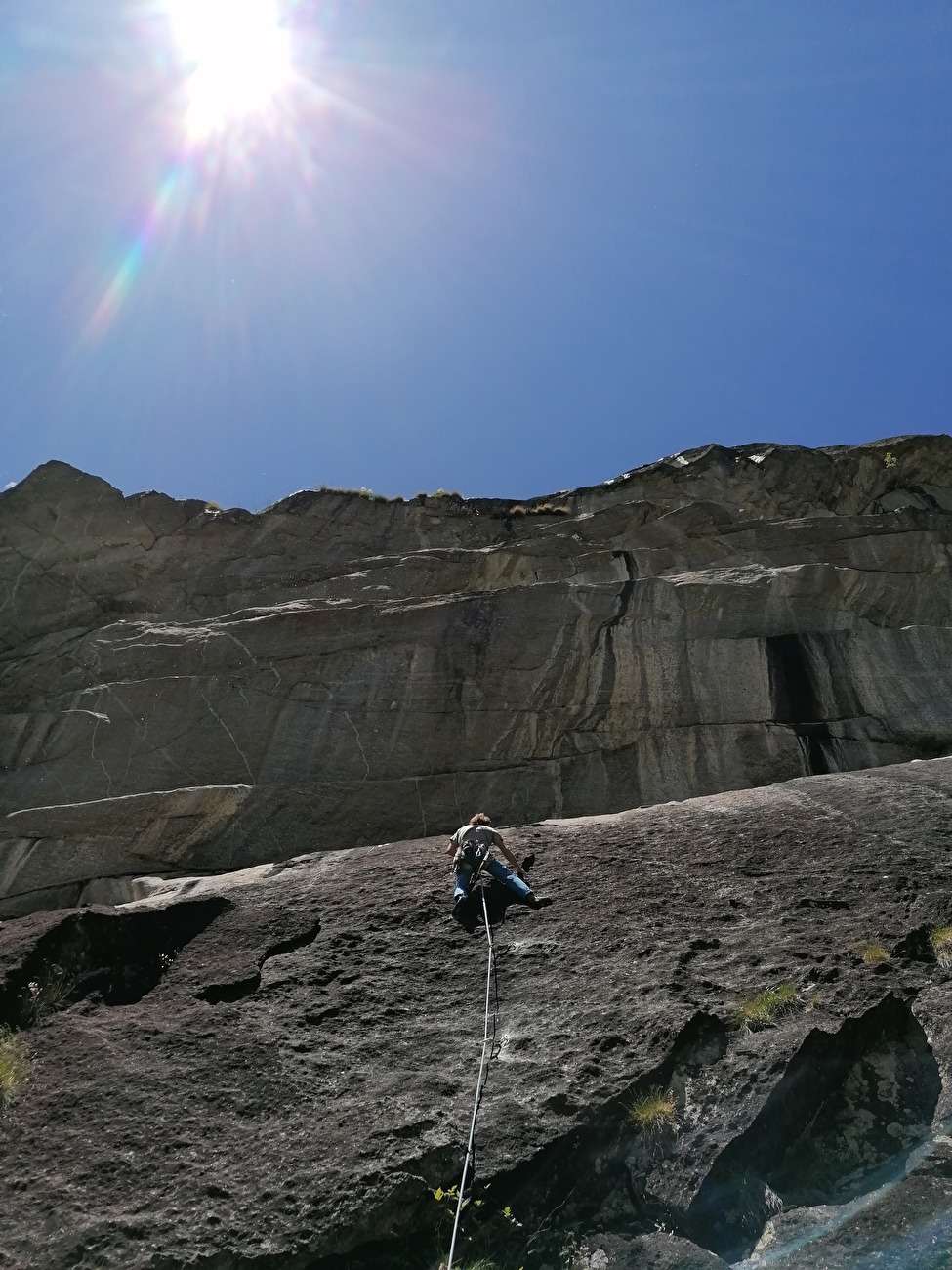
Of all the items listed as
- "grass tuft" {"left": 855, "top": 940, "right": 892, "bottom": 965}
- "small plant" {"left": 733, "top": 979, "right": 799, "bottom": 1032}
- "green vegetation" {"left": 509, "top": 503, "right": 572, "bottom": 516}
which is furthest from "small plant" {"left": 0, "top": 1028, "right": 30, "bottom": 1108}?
"green vegetation" {"left": 509, "top": 503, "right": 572, "bottom": 516}

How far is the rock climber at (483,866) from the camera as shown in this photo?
9117 mm

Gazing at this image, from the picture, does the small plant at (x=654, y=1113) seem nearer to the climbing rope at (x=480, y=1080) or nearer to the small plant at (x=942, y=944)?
the climbing rope at (x=480, y=1080)

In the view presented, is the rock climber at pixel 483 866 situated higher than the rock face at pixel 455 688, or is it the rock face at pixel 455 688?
the rock face at pixel 455 688

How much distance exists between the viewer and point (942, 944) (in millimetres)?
6734

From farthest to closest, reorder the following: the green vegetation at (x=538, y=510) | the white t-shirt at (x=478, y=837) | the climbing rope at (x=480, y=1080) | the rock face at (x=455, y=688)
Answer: the green vegetation at (x=538, y=510), the rock face at (x=455, y=688), the white t-shirt at (x=478, y=837), the climbing rope at (x=480, y=1080)

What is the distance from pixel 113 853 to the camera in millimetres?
15320

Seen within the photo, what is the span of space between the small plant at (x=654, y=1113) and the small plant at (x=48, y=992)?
490 centimetres

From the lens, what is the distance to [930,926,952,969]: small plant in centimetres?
660

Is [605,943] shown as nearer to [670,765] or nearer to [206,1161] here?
[206,1161]

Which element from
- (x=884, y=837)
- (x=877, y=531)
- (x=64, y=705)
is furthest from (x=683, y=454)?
(x=884, y=837)

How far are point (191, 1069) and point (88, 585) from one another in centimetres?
1959

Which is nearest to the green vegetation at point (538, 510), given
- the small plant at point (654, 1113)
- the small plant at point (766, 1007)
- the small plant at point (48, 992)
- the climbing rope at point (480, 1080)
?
the climbing rope at point (480, 1080)

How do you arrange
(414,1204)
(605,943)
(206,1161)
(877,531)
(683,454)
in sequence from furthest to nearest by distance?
1. (683,454)
2. (877,531)
3. (605,943)
4. (206,1161)
5. (414,1204)

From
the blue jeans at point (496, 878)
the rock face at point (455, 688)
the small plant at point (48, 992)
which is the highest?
the rock face at point (455, 688)
